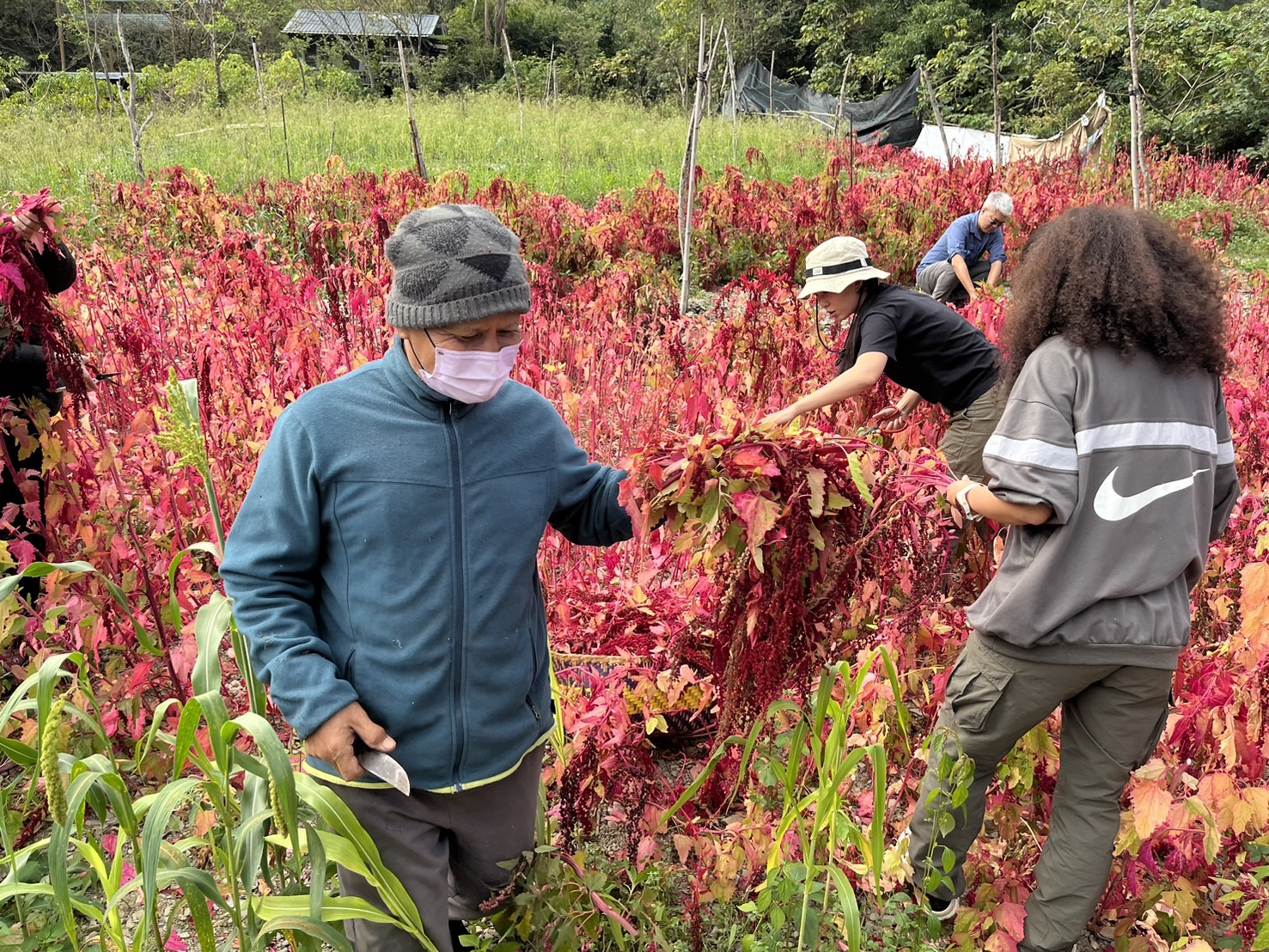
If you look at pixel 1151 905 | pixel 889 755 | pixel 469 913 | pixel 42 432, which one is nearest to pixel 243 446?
pixel 42 432

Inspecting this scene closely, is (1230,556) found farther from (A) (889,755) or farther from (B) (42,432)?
(B) (42,432)

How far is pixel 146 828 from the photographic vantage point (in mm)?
1177

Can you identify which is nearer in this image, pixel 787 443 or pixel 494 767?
pixel 787 443

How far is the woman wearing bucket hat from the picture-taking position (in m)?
2.92

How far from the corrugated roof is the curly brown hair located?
26.8 metres

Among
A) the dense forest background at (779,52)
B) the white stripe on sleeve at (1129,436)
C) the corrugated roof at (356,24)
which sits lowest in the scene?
the white stripe on sleeve at (1129,436)

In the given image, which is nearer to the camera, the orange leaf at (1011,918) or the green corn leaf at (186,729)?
the green corn leaf at (186,729)

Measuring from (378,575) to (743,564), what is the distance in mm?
559

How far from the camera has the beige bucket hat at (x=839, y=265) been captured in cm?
293

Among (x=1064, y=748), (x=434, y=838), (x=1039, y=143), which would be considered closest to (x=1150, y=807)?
(x=1064, y=748)

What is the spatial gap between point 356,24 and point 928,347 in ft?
111

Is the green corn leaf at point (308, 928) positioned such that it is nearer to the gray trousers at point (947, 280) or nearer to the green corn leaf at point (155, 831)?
the green corn leaf at point (155, 831)

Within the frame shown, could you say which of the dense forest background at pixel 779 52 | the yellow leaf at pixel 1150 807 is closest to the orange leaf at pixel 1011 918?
the yellow leaf at pixel 1150 807

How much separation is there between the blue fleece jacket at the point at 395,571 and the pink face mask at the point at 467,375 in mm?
29
